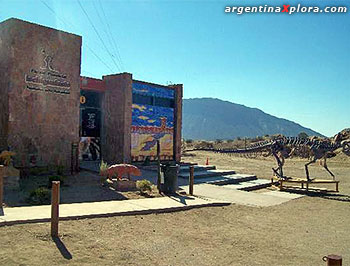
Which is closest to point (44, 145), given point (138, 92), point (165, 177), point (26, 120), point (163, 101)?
point (26, 120)

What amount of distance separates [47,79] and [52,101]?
1011 mm

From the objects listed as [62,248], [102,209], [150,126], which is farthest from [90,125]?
[62,248]

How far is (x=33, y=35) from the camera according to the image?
15.0 meters

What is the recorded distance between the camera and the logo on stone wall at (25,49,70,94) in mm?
14945

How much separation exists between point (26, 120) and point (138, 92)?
813 cm

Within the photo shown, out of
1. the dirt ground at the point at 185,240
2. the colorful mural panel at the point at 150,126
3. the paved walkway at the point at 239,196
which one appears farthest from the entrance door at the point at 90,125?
the dirt ground at the point at 185,240

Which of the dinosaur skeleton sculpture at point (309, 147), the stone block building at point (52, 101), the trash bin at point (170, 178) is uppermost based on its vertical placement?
the stone block building at point (52, 101)

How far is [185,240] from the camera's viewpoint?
273 inches

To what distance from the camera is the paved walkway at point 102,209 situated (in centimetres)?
730

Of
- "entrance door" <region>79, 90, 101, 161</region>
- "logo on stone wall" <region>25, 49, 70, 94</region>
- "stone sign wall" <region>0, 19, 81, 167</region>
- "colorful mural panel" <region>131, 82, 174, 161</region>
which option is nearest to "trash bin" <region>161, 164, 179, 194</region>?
"stone sign wall" <region>0, 19, 81, 167</region>

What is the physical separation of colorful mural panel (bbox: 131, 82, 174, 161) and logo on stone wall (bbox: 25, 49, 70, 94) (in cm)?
560

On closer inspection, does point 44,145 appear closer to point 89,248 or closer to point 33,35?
point 33,35

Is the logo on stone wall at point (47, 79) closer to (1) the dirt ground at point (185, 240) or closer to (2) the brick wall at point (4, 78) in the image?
(2) the brick wall at point (4, 78)

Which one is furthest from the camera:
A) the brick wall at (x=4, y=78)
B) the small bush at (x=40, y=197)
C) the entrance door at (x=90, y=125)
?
the entrance door at (x=90, y=125)
